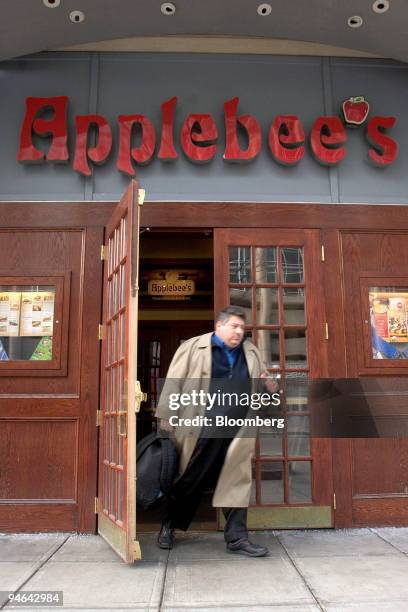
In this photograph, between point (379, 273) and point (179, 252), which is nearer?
point (379, 273)

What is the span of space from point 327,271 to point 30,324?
249cm

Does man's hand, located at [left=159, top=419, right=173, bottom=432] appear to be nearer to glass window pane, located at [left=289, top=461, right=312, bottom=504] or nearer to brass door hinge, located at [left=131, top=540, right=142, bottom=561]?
brass door hinge, located at [left=131, top=540, right=142, bottom=561]

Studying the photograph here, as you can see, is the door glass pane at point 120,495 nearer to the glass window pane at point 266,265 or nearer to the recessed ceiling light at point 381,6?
the glass window pane at point 266,265

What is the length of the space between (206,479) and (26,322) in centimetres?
197

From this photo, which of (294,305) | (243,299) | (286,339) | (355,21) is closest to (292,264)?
(294,305)

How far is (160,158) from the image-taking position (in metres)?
4.66

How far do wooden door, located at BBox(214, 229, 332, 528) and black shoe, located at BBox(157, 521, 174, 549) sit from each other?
72 cm

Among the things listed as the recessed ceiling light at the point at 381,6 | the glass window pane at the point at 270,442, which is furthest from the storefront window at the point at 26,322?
the recessed ceiling light at the point at 381,6

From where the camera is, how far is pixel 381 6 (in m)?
4.44

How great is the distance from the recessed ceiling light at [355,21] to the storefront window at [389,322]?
7.30 feet

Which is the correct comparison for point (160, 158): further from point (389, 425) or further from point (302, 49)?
point (389, 425)

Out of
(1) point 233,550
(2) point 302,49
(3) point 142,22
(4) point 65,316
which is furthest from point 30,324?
(2) point 302,49

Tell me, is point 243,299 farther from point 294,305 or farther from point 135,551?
point 135,551

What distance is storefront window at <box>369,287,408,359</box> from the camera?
452 cm
